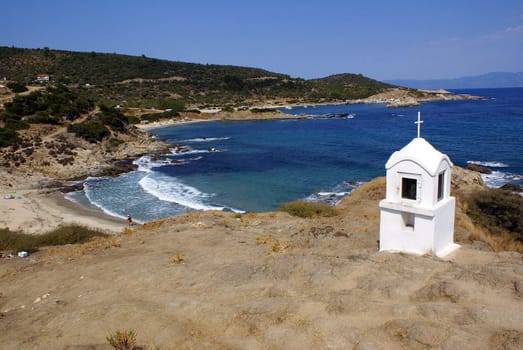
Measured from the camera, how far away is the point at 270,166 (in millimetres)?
39781

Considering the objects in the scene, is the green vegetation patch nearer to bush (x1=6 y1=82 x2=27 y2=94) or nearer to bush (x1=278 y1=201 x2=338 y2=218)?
bush (x1=278 y1=201 x2=338 y2=218)

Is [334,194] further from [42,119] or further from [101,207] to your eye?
[42,119]

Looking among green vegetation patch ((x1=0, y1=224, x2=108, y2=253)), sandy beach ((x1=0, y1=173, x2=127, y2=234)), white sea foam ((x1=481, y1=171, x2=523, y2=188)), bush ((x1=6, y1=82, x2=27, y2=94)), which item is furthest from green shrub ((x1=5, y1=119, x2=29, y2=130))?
white sea foam ((x1=481, y1=171, x2=523, y2=188))

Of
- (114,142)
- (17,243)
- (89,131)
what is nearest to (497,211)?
(17,243)

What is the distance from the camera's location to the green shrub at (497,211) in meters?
14.1

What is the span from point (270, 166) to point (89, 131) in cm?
2087

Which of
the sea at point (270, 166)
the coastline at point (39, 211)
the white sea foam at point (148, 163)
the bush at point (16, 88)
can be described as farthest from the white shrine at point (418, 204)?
the bush at point (16, 88)

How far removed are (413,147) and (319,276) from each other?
351cm

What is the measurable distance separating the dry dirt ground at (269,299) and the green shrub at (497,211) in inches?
167

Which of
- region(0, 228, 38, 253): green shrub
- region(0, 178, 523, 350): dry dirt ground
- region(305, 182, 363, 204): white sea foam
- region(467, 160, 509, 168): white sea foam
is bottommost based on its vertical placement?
region(305, 182, 363, 204): white sea foam

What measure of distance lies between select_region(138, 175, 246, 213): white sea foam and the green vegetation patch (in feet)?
31.7

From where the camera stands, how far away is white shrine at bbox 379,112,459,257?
8.47 meters

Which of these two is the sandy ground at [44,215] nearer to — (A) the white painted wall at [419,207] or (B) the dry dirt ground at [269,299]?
(B) the dry dirt ground at [269,299]

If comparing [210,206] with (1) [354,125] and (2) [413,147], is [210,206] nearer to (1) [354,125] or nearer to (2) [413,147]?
(2) [413,147]
